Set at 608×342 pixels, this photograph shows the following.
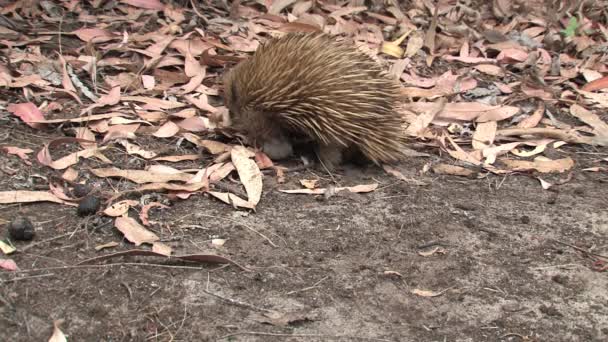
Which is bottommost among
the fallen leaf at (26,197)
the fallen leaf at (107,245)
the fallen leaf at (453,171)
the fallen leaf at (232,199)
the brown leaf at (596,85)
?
the fallen leaf at (453,171)

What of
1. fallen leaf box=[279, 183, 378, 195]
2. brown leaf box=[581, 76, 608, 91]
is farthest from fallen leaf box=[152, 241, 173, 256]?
brown leaf box=[581, 76, 608, 91]

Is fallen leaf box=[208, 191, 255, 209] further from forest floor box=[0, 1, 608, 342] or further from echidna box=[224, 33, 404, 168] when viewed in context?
echidna box=[224, 33, 404, 168]

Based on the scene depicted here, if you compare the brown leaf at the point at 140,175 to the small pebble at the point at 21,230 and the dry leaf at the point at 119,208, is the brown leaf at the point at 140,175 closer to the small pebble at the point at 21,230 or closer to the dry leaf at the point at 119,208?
the dry leaf at the point at 119,208

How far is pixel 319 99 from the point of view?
4.14m

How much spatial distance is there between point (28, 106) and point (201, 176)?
1.17 m

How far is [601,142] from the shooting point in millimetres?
4820

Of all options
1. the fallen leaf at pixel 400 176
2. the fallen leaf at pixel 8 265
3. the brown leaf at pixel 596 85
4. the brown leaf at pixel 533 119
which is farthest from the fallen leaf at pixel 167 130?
the brown leaf at pixel 596 85

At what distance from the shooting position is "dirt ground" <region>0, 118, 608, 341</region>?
2.77 meters

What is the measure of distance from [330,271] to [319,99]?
1.27m

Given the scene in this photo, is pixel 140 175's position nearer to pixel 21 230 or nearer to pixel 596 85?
pixel 21 230

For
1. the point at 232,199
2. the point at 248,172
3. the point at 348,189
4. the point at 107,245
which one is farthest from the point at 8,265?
the point at 348,189

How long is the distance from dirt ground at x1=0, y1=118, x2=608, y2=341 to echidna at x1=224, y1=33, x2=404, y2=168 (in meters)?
0.35

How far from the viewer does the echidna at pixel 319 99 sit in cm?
415

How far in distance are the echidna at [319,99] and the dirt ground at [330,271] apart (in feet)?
1.14
